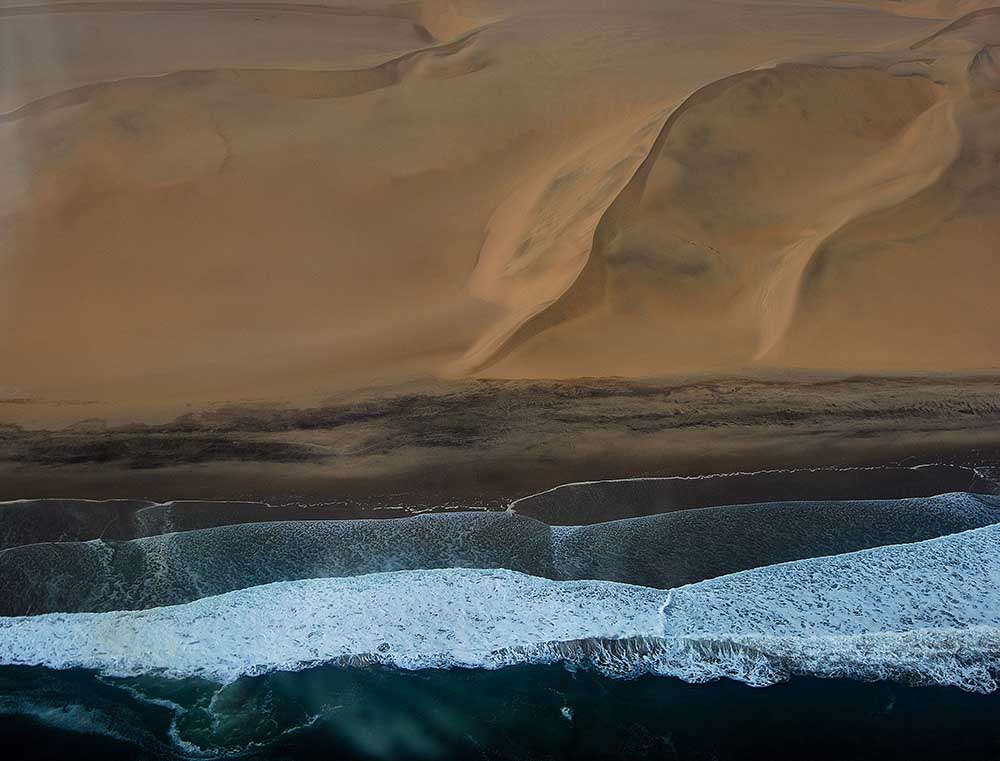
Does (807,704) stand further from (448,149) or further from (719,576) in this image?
(448,149)

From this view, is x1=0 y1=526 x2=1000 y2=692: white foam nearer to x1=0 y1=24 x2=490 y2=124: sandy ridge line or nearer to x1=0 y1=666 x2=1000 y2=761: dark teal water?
x1=0 y1=666 x2=1000 y2=761: dark teal water

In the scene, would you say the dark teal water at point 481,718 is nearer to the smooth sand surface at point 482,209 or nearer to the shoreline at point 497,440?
the shoreline at point 497,440

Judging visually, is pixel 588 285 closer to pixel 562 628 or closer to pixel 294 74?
pixel 562 628

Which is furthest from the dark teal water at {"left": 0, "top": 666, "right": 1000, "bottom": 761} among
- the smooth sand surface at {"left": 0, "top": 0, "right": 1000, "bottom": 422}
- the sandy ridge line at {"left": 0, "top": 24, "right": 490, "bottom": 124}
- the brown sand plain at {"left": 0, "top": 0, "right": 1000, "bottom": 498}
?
the sandy ridge line at {"left": 0, "top": 24, "right": 490, "bottom": 124}

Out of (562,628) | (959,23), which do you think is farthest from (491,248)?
(959,23)

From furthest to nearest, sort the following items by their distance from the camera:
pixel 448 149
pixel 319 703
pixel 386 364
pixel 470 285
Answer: pixel 448 149 → pixel 470 285 → pixel 386 364 → pixel 319 703

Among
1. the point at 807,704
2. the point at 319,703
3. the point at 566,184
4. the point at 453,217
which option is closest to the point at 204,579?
the point at 319,703
